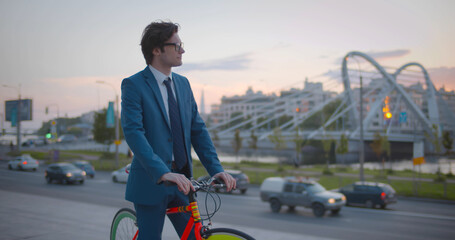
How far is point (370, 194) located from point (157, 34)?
18.3 meters

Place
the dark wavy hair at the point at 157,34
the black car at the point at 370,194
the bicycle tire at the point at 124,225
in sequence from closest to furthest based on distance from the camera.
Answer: the dark wavy hair at the point at 157,34 → the bicycle tire at the point at 124,225 → the black car at the point at 370,194

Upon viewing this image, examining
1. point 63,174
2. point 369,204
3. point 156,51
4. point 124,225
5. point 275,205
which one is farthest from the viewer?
point 63,174

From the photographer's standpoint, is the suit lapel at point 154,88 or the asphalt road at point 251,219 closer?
the suit lapel at point 154,88

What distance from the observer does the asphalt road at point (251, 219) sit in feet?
17.6

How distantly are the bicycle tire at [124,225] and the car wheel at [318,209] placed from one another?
13.9 metres

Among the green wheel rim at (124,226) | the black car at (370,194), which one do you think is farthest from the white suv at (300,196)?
the green wheel rim at (124,226)

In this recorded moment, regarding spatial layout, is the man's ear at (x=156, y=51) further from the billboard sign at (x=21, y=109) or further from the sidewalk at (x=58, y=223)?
the billboard sign at (x=21, y=109)

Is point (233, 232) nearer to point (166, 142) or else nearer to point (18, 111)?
point (166, 142)

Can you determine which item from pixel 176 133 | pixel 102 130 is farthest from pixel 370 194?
pixel 102 130

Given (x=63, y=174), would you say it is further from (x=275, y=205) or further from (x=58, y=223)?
(x=58, y=223)

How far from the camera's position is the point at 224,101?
181 meters

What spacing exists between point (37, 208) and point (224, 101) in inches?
6846

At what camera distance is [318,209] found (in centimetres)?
1617

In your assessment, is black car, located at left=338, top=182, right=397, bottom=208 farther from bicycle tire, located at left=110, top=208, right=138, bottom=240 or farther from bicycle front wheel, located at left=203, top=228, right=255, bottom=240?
bicycle front wheel, located at left=203, top=228, right=255, bottom=240
